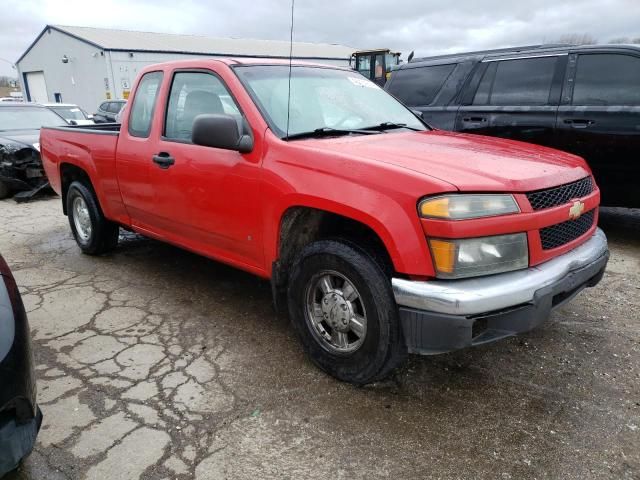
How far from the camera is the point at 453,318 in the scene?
2211 mm

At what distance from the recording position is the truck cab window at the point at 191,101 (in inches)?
134

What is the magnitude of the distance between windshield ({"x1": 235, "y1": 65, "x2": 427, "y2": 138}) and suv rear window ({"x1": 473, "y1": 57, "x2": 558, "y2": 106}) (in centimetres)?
207

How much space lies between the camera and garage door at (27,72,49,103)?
122ft

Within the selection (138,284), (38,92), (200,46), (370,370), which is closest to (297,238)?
(370,370)

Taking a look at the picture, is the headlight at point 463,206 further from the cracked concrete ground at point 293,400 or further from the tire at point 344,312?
the cracked concrete ground at point 293,400

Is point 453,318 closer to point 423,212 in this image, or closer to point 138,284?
point 423,212

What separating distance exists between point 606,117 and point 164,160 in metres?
4.02

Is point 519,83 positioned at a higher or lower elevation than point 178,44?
lower

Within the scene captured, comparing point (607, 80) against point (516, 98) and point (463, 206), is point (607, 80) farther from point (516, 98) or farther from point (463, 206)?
point (463, 206)

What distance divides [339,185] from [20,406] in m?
1.65

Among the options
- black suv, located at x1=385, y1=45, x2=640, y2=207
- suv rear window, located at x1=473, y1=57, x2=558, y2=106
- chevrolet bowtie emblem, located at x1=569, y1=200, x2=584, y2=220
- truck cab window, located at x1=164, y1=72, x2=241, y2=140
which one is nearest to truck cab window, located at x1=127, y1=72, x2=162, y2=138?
truck cab window, located at x1=164, y1=72, x2=241, y2=140

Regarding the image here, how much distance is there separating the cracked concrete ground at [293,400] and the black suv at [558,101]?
4.53 ft

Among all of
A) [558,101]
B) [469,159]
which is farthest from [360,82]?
[558,101]

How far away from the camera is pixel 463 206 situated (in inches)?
89.0
